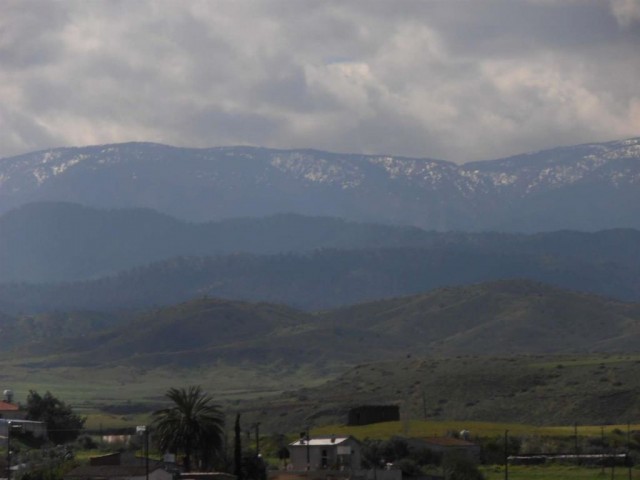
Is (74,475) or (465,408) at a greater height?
(465,408)

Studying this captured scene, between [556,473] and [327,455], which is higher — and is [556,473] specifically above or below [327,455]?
below

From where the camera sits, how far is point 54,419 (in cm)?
11238

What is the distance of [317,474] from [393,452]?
1294 cm

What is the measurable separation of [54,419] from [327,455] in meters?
28.1

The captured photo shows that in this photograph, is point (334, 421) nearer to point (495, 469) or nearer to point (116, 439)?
point (116, 439)

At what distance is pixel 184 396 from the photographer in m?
79.9

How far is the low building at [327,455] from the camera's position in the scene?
88.5 m

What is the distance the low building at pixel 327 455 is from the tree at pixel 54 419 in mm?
19819

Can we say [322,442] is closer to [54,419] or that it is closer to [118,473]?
[118,473]

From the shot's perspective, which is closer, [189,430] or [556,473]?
[189,430]

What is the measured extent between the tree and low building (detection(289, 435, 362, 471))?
19819 mm

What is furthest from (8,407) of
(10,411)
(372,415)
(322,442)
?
(372,415)

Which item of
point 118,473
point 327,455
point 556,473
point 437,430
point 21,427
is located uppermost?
point 437,430

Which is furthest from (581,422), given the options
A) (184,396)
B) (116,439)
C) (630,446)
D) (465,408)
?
(184,396)
